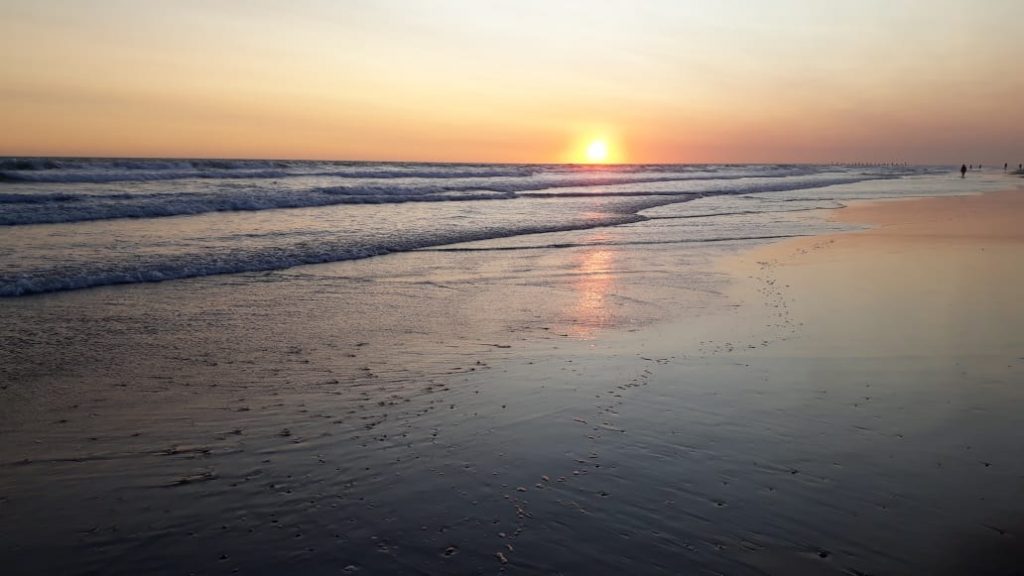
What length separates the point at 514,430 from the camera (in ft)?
18.3

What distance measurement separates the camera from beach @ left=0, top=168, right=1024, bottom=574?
389cm

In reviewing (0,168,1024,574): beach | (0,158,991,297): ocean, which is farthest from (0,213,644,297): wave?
(0,168,1024,574): beach

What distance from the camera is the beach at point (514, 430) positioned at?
389 cm

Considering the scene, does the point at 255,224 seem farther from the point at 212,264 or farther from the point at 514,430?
the point at 514,430

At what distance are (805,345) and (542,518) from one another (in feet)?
16.7

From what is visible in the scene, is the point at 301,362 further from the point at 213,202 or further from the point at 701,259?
the point at 213,202

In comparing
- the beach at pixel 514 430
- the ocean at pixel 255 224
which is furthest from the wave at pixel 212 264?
the beach at pixel 514 430

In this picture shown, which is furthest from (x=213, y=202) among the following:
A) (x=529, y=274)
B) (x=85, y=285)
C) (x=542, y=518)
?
(x=542, y=518)

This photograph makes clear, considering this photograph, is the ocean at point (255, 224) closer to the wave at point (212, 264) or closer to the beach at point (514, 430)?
the wave at point (212, 264)

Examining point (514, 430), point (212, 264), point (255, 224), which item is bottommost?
point (514, 430)

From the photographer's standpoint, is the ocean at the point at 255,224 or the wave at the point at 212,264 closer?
the wave at the point at 212,264

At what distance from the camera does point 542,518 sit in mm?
4176

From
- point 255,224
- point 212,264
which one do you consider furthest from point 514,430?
point 255,224

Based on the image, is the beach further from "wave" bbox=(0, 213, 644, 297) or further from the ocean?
the ocean
